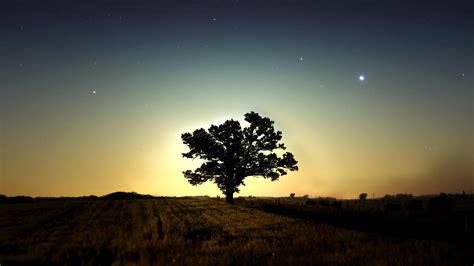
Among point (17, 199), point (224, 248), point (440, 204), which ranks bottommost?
point (224, 248)

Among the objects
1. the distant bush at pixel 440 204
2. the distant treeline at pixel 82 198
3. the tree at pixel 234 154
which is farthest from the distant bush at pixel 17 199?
the distant bush at pixel 440 204

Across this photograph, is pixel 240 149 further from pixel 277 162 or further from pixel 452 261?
pixel 452 261

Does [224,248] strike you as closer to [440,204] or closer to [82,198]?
[440,204]

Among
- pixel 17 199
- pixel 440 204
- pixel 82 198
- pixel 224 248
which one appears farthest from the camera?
pixel 82 198

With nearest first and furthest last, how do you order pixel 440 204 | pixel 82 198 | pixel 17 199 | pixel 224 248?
pixel 224 248 → pixel 440 204 → pixel 17 199 → pixel 82 198

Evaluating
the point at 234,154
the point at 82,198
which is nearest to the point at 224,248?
the point at 234,154

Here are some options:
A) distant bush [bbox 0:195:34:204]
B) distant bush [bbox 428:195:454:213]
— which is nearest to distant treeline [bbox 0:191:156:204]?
distant bush [bbox 0:195:34:204]

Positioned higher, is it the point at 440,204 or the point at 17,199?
the point at 17,199

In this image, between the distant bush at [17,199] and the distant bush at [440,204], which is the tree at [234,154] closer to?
the distant bush at [440,204]

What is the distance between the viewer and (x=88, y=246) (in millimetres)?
16750

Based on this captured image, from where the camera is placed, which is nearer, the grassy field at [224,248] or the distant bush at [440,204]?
the grassy field at [224,248]

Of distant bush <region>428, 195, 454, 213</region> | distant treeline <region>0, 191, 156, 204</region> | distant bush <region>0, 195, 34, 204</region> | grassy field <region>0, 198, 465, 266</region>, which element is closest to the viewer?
grassy field <region>0, 198, 465, 266</region>

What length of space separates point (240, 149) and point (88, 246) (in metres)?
40.0

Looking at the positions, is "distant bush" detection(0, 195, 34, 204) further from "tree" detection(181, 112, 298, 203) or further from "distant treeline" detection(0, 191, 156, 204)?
"tree" detection(181, 112, 298, 203)
